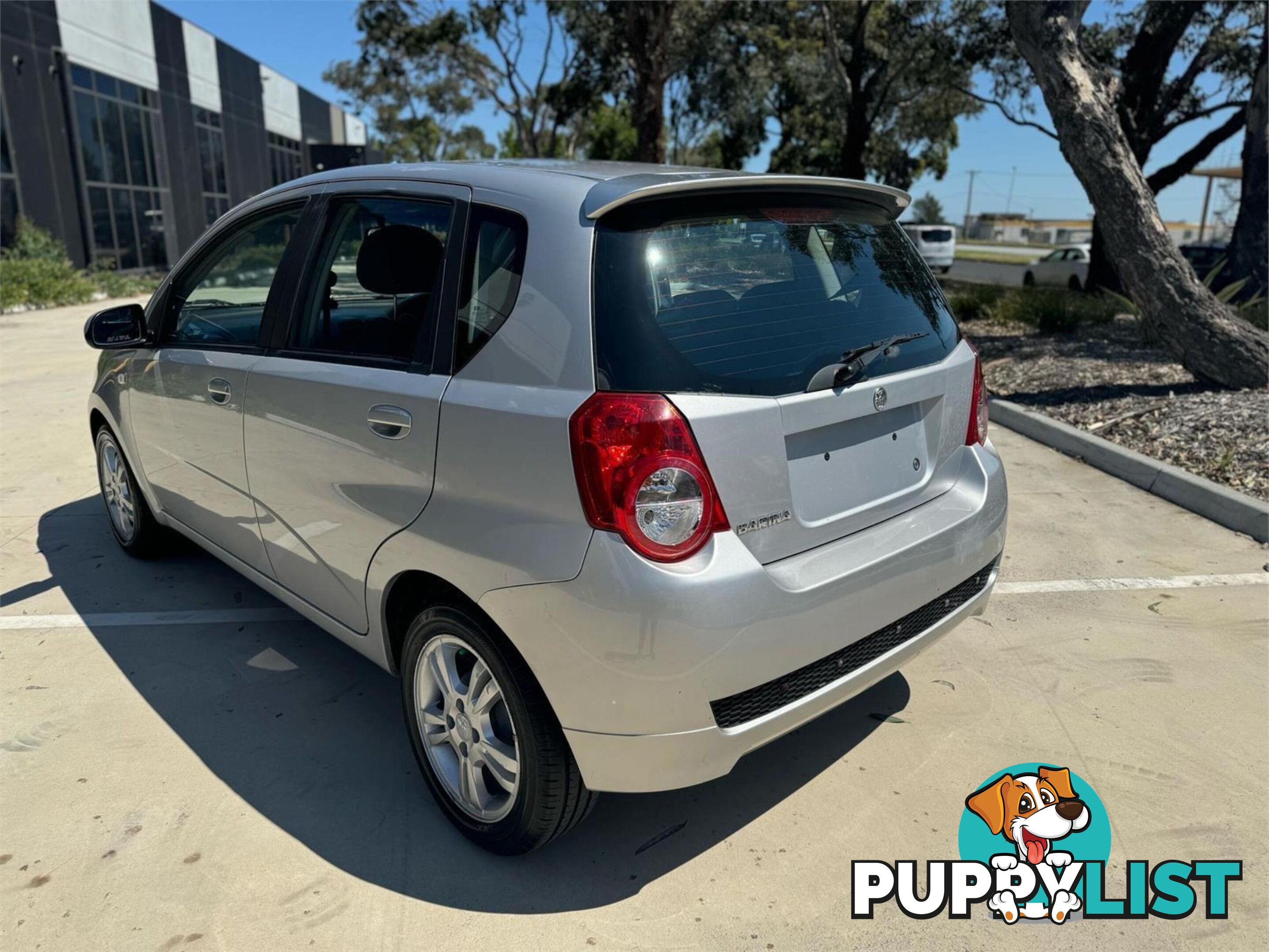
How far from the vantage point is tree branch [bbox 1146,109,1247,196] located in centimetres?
1614

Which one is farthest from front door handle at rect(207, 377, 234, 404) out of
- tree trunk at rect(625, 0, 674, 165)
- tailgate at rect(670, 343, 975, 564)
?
tree trunk at rect(625, 0, 674, 165)

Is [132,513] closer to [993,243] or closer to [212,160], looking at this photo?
[212,160]

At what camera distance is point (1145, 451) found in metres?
6.45

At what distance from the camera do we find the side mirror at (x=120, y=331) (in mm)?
4121

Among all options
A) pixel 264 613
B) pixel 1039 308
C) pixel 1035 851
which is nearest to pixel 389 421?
pixel 264 613

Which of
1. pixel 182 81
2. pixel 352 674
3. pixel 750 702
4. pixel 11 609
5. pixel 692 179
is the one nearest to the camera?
pixel 750 702

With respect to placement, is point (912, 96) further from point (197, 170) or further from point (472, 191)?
point (472, 191)

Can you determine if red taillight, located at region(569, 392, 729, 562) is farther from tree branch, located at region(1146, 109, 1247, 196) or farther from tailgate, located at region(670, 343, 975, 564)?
tree branch, located at region(1146, 109, 1247, 196)

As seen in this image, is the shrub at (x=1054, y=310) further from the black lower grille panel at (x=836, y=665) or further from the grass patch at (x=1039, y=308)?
the black lower grille panel at (x=836, y=665)

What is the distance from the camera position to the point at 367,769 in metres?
3.16

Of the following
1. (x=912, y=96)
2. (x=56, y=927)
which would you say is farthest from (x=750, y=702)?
(x=912, y=96)

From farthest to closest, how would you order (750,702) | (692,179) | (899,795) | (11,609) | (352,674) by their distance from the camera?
(11,609)
(352,674)
(899,795)
(692,179)
(750,702)

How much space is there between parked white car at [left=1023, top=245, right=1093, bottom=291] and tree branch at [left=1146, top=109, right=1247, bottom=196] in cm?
449

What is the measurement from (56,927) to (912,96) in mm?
25999
